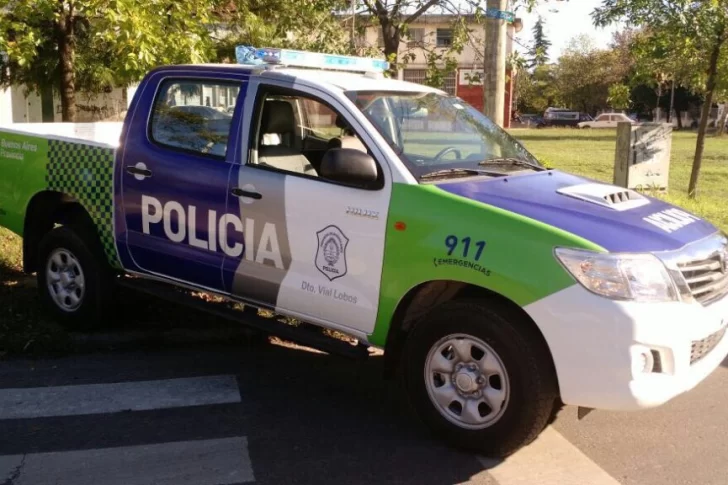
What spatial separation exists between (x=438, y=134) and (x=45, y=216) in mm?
3230

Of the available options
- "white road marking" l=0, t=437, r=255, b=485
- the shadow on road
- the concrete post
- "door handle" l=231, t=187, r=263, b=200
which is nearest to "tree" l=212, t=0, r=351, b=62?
the concrete post

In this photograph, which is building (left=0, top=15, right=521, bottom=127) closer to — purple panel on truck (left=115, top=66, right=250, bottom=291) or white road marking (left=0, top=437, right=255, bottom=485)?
purple panel on truck (left=115, top=66, right=250, bottom=291)

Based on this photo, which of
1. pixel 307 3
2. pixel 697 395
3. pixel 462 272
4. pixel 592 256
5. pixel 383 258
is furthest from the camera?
pixel 307 3

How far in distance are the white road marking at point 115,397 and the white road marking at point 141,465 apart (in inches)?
22.9

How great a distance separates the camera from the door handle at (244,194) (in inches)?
187

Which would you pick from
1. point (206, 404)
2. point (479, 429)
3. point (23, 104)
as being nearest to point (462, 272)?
point (479, 429)

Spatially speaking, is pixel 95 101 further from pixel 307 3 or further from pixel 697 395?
pixel 697 395

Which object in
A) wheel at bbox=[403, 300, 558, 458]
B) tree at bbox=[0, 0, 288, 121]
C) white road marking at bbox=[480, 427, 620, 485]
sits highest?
tree at bbox=[0, 0, 288, 121]

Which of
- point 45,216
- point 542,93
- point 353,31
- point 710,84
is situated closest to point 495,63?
point 353,31

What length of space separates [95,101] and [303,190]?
43.9ft

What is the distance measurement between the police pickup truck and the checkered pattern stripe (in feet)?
0.05

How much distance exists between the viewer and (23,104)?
1916cm

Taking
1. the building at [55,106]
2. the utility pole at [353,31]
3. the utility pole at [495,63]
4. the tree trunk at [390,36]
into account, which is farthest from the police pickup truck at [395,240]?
the building at [55,106]

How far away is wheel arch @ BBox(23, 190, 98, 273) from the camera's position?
5.98m
